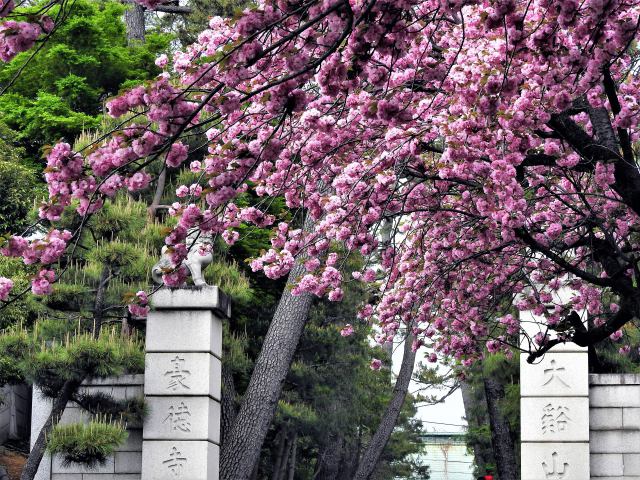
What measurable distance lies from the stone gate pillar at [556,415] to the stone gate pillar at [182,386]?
3.38m

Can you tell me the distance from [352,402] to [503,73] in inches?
519

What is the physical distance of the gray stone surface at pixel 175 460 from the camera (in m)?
11.1

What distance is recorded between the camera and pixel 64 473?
11.6m

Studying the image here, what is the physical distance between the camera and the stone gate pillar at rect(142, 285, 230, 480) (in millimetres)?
11102

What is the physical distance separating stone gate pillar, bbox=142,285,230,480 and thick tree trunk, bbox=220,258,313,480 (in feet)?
2.34

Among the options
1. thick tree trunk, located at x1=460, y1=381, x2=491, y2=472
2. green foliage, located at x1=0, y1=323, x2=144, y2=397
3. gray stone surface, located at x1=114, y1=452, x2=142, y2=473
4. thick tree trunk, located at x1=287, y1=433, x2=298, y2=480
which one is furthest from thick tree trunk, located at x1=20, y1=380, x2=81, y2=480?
thick tree trunk, located at x1=460, y1=381, x2=491, y2=472

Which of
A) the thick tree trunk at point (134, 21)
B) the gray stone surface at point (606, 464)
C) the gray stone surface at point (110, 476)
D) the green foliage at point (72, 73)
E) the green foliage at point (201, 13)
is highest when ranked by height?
the green foliage at point (201, 13)

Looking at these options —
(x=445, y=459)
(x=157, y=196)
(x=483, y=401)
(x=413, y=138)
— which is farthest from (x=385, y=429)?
(x=445, y=459)

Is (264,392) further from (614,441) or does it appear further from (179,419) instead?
(614,441)

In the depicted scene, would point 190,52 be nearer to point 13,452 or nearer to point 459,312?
point 459,312

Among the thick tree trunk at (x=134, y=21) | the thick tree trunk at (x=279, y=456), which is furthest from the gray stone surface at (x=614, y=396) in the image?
the thick tree trunk at (x=134, y=21)

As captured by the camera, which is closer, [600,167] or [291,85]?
[291,85]

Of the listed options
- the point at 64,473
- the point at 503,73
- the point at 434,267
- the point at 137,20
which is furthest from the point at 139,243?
the point at 137,20

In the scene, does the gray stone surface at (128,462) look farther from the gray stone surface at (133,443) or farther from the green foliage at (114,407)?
the green foliage at (114,407)
